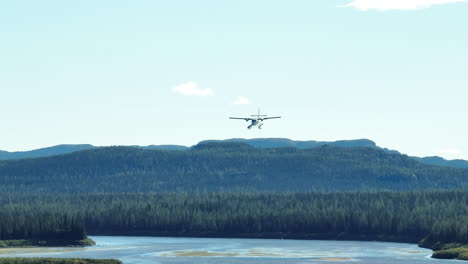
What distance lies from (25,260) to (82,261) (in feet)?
35.1

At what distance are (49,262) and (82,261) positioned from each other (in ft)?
20.1

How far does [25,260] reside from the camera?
19875 cm

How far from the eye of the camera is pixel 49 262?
650 feet

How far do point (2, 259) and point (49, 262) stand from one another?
371 inches

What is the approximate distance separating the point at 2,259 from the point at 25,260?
4711 mm

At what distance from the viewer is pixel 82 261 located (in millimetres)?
198875

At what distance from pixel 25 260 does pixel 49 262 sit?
4716 mm

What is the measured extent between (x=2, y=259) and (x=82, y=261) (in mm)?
15316
